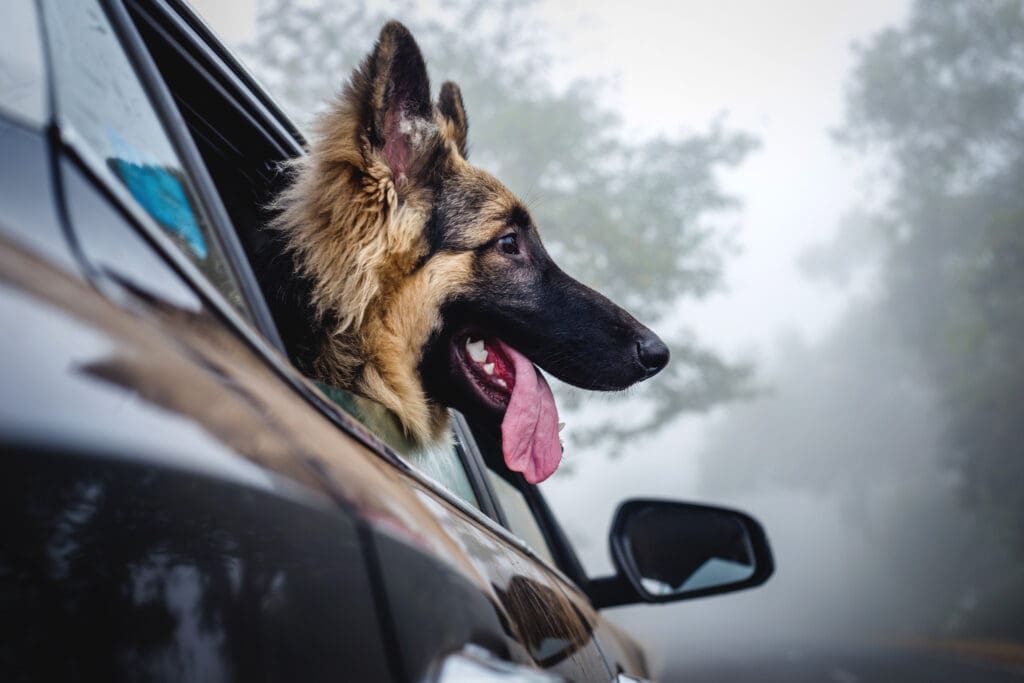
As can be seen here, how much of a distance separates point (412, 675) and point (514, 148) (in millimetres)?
21764

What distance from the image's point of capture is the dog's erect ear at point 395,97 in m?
2.44

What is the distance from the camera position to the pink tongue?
249 cm

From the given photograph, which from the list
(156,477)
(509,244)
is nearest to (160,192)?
(156,477)

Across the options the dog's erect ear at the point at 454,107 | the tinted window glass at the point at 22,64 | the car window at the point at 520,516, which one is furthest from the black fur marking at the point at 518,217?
the tinted window glass at the point at 22,64

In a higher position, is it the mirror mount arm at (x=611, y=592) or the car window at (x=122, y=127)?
the mirror mount arm at (x=611, y=592)

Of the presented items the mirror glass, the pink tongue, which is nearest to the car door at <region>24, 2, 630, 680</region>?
the pink tongue

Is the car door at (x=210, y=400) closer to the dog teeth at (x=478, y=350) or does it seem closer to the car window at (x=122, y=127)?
the car window at (x=122, y=127)

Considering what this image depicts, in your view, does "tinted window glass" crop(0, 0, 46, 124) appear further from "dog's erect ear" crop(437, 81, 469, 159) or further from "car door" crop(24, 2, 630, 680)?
"dog's erect ear" crop(437, 81, 469, 159)

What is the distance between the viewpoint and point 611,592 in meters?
2.85

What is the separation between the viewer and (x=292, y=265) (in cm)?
231

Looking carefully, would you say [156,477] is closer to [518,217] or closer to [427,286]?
[427,286]

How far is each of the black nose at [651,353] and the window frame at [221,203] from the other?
0.65 metres

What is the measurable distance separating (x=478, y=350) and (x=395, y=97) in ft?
2.94

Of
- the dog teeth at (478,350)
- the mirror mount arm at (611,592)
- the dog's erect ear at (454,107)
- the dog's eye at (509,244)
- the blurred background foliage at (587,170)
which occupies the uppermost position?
the blurred background foliage at (587,170)
